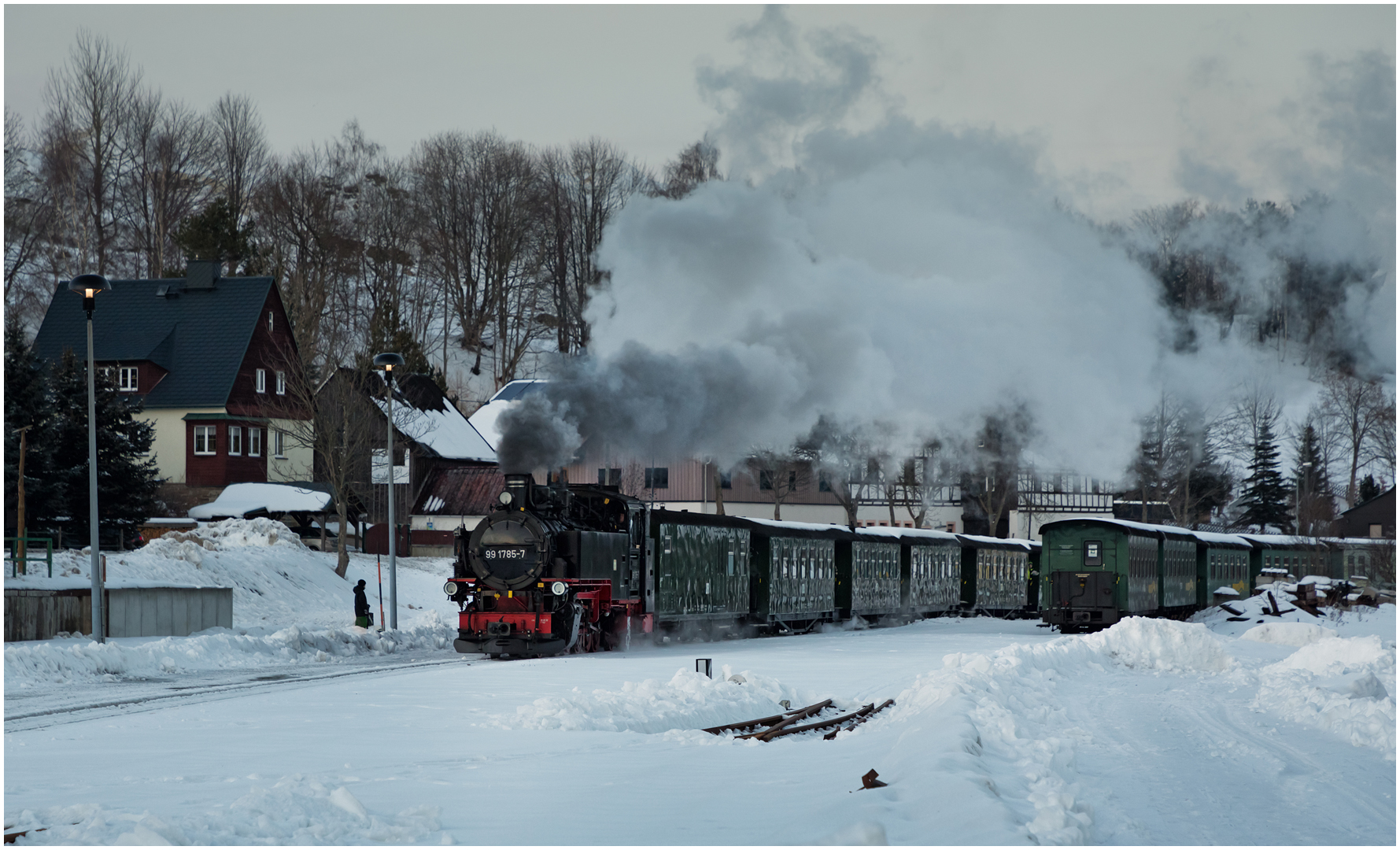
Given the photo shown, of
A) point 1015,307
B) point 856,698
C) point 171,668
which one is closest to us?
point 856,698

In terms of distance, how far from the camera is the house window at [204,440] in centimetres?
5266

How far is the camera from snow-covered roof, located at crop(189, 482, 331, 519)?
4862 centimetres

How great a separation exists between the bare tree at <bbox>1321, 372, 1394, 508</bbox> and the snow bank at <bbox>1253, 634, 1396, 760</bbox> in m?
35.6

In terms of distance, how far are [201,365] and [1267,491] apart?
56.0 m

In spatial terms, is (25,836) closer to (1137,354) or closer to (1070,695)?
(1070,695)

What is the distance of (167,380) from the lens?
5475 centimetres

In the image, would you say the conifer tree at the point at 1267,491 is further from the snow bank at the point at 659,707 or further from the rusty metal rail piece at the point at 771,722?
the rusty metal rail piece at the point at 771,722

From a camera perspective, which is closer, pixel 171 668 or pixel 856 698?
pixel 856 698

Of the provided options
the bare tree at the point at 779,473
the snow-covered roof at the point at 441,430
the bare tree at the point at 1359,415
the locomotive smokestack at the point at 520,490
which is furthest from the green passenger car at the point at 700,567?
the bare tree at the point at 1359,415

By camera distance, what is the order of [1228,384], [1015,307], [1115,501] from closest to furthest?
A: [1015,307] < [1228,384] < [1115,501]

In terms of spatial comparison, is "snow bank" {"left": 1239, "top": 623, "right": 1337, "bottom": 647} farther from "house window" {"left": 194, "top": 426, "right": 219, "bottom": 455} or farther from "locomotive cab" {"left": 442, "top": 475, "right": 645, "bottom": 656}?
"house window" {"left": 194, "top": 426, "right": 219, "bottom": 455}

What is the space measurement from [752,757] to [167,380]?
48.1 m

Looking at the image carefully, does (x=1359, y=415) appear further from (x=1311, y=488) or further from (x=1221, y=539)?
(x=1221, y=539)

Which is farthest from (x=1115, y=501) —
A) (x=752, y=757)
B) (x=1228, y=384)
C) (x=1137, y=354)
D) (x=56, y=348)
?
(x=752, y=757)
